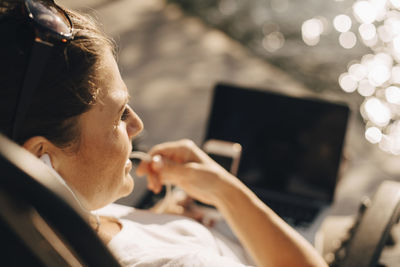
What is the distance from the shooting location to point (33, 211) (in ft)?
1.92

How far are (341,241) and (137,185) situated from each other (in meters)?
0.86

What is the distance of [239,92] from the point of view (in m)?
1.79

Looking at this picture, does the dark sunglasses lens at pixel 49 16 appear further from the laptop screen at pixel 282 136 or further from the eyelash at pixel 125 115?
the laptop screen at pixel 282 136

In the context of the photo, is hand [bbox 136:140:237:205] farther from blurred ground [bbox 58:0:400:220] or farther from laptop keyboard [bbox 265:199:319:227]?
blurred ground [bbox 58:0:400:220]

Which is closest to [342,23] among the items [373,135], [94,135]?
[373,135]

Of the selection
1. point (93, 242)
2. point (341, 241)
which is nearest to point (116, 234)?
point (93, 242)

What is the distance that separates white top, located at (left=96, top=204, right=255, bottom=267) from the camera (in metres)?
0.90

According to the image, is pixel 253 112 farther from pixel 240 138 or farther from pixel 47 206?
pixel 47 206

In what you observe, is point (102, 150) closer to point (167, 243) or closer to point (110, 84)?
point (110, 84)

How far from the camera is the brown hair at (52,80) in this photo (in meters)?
0.73

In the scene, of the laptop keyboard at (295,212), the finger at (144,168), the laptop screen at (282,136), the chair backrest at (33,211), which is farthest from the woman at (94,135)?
the laptop screen at (282,136)

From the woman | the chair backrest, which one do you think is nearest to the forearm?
the woman

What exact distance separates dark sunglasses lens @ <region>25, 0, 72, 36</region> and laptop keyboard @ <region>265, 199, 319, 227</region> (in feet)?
3.42

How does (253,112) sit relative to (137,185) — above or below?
above
